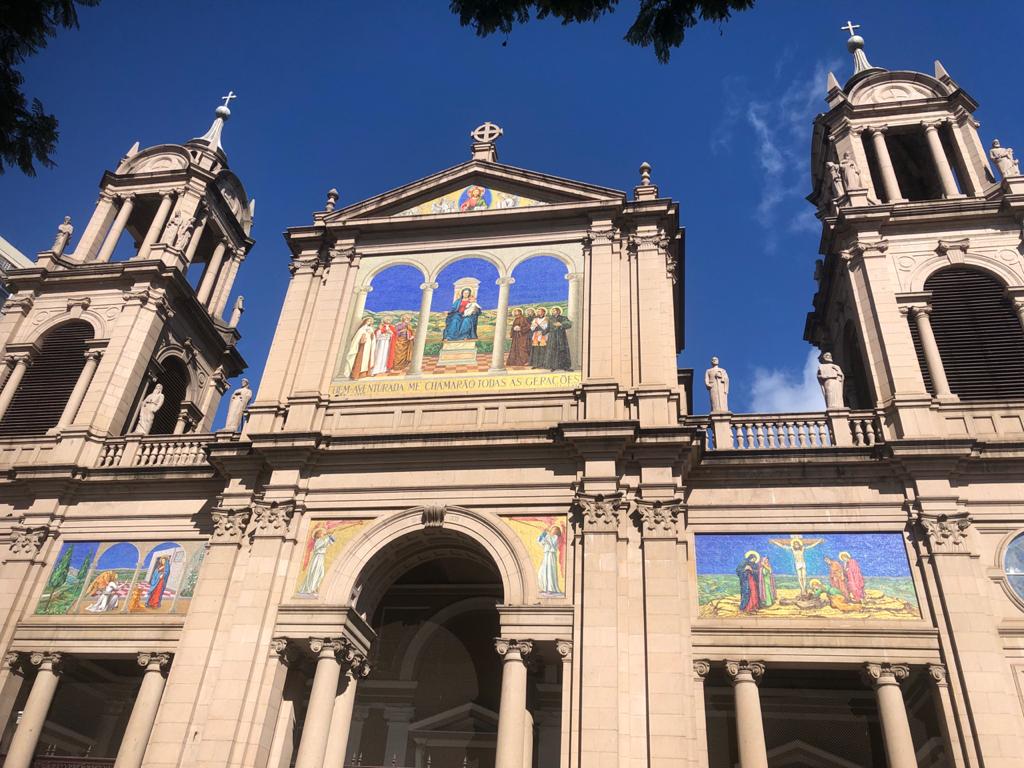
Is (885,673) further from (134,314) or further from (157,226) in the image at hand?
(157,226)

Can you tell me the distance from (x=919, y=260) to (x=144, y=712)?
2106cm

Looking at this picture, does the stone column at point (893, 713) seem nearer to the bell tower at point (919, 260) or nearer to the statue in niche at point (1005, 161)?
the bell tower at point (919, 260)

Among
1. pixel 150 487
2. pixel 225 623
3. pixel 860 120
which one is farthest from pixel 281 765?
pixel 860 120

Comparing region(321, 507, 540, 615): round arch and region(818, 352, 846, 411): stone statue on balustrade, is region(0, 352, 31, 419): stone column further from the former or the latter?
region(818, 352, 846, 411): stone statue on balustrade

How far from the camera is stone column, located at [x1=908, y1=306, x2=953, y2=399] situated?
18.4 meters

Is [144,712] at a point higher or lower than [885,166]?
lower

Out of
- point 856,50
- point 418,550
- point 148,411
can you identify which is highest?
point 856,50

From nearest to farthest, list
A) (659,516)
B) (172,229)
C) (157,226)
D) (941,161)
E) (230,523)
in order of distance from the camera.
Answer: (659,516), (230,523), (941,161), (172,229), (157,226)

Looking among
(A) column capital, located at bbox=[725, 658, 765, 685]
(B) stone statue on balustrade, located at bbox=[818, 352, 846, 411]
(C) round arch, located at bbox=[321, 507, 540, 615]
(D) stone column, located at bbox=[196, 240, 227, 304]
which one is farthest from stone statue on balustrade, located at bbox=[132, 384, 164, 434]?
(B) stone statue on balustrade, located at bbox=[818, 352, 846, 411]

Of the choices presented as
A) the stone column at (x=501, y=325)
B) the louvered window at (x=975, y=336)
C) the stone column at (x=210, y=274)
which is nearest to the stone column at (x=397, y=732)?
the stone column at (x=501, y=325)

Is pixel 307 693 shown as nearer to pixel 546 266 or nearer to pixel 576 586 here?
pixel 576 586

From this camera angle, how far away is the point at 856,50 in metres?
30.2

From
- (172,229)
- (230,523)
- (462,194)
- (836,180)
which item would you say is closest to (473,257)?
(462,194)

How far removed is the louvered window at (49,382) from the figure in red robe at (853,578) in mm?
21123
